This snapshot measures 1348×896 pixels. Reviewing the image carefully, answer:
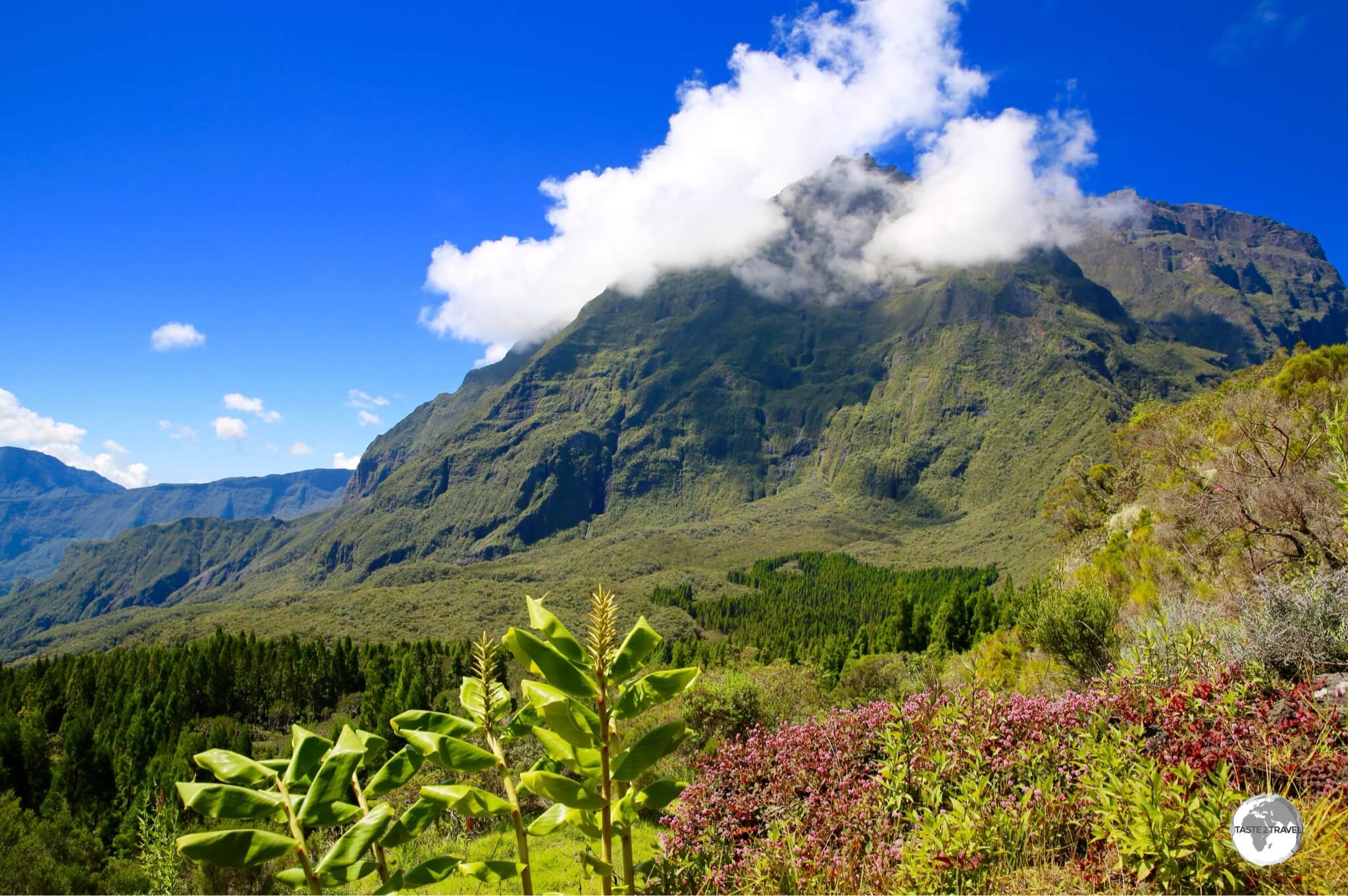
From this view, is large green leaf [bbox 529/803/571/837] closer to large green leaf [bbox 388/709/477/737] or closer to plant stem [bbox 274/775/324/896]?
large green leaf [bbox 388/709/477/737]

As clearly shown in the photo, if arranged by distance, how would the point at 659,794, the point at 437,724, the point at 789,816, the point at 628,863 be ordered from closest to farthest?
the point at 628,863
the point at 659,794
the point at 437,724
the point at 789,816

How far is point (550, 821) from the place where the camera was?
1.74m

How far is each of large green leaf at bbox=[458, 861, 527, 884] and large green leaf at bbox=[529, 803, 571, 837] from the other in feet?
0.30

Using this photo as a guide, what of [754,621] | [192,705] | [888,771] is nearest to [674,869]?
[888,771]

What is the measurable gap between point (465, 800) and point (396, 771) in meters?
0.30

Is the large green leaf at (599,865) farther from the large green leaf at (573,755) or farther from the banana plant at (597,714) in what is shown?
the large green leaf at (573,755)

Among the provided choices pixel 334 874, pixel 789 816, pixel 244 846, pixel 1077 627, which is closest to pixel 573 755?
pixel 334 874

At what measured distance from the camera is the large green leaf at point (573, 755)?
67.8 inches

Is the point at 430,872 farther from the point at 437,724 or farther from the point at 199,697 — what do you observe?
the point at 199,697

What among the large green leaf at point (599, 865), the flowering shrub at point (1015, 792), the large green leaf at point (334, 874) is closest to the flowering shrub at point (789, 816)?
the flowering shrub at point (1015, 792)

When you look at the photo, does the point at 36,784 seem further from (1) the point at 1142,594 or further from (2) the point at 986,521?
(2) the point at 986,521

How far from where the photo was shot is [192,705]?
53812mm

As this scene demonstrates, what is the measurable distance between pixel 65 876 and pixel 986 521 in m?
209

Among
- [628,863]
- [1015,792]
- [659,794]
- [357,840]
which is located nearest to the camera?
[357,840]
